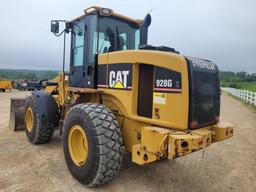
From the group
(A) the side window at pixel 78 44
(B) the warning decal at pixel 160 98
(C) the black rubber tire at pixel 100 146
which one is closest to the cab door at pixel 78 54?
(A) the side window at pixel 78 44

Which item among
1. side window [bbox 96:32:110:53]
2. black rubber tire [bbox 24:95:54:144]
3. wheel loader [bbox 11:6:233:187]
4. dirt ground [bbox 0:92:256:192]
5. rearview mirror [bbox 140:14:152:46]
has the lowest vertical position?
dirt ground [bbox 0:92:256:192]

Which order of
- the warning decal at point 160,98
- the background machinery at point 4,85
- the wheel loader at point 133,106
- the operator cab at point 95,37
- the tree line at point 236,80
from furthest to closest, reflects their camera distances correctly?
the tree line at point 236,80, the background machinery at point 4,85, the operator cab at point 95,37, the warning decal at point 160,98, the wheel loader at point 133,106

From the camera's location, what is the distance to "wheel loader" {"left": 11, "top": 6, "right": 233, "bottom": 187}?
12.6 ft

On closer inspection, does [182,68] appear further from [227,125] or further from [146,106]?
[227,125]

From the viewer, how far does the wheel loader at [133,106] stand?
3.83m

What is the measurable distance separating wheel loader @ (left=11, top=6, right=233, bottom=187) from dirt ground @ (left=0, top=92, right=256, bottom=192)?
0.45m

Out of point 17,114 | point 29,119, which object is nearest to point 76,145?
point 29,119

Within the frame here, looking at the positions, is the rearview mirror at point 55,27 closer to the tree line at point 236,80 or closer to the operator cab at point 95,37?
the operator cab at point 95,37

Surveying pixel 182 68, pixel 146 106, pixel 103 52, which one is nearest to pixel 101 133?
pixel 146 106

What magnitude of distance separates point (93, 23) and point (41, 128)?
258 centimetres

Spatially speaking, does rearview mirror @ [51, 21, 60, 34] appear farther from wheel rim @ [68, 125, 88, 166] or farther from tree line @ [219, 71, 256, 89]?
tree line @ [219, 71, 256, 89]

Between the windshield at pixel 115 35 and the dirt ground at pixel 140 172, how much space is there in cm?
223

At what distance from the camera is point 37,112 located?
20.3ft

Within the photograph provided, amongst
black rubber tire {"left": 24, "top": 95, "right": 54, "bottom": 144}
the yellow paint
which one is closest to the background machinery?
black rubber tire {"left": 24, "top": 95, "right": 54, "bottom": 144}
